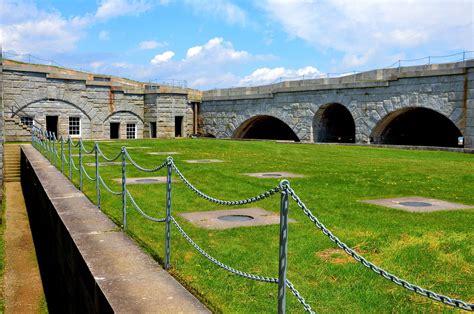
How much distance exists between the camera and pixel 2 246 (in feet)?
30.8

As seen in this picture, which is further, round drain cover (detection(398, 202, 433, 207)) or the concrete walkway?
round drain cover (detection(398, 202, 433, 207))

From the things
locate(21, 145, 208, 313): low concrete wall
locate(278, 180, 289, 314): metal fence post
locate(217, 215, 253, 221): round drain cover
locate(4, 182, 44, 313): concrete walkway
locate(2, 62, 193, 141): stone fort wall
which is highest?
locate(2, 62, 193, 141): stone fort wall

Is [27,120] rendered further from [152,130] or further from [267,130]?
[267,130]

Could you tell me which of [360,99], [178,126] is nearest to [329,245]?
[360,99]

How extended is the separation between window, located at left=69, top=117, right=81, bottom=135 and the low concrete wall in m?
23.5

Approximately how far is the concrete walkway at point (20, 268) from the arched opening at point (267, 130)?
2174 cm

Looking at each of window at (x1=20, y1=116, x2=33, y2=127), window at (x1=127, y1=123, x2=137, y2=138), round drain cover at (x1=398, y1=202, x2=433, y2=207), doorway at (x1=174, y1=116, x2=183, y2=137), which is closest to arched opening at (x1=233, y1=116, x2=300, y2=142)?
doorway at (x1=174, y1=116, x2=183, y2=137)

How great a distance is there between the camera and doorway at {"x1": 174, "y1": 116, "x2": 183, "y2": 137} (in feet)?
115

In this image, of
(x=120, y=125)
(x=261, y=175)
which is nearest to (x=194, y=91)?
(x=120, y=125)

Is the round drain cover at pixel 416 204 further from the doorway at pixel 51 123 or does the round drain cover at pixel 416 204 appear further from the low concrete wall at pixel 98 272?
the doorway at pixel 51 123

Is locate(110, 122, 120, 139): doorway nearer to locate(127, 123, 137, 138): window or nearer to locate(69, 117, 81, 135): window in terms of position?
locate(127, 123, 137, 138): window

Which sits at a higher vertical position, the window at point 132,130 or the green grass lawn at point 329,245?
the window at point 132,130

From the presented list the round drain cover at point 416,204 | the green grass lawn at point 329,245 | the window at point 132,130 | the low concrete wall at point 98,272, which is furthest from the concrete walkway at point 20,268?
the window at point 132,130

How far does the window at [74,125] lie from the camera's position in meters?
31.3
